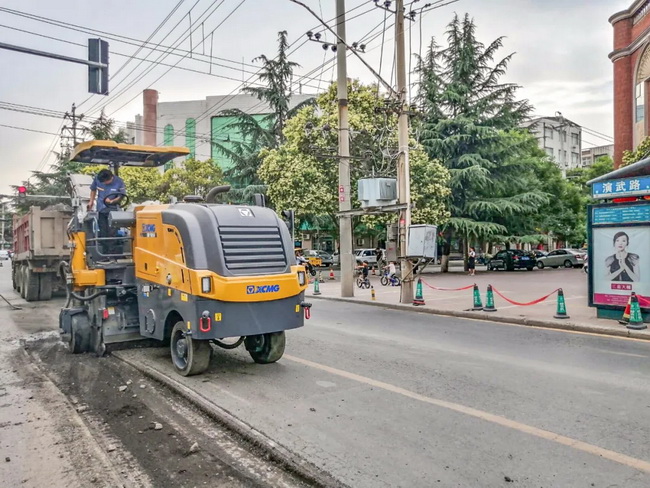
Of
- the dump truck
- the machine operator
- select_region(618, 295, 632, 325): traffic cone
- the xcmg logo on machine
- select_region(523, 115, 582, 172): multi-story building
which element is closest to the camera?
the xcmg logo on machine

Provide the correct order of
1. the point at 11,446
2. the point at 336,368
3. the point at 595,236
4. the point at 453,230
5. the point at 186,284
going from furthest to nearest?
the point at 453,230 < the point at 595,236 < the point at 336,368 < the point at 186,284 < the point at 11,446

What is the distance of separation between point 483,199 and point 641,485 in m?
31.3

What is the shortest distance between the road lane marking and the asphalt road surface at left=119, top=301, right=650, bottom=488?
17 mm

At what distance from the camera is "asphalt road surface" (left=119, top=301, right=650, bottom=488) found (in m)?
4.28

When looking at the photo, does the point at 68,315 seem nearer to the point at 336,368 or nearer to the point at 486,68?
the point at 336,368

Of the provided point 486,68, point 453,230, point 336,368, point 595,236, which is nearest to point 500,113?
point 486,68

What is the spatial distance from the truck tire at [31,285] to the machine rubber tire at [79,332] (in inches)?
402

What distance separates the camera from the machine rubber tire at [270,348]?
309 inches

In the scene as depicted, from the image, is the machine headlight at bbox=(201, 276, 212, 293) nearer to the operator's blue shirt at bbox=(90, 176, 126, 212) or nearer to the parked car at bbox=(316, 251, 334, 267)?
the operator's blue shirt at bbox=(90, 176, 126, 212)

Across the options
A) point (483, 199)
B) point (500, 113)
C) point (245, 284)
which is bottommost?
point (245, 284)

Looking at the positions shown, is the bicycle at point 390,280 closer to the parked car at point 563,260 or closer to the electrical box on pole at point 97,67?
the electrical box on pole at point 97,67

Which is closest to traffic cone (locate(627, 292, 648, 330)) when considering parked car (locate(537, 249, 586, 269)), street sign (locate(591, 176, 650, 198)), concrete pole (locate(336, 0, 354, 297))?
street sign (locate(591, 176, 650, 198))

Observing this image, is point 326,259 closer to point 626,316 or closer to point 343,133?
point 343,133

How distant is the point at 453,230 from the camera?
33.7 meters
